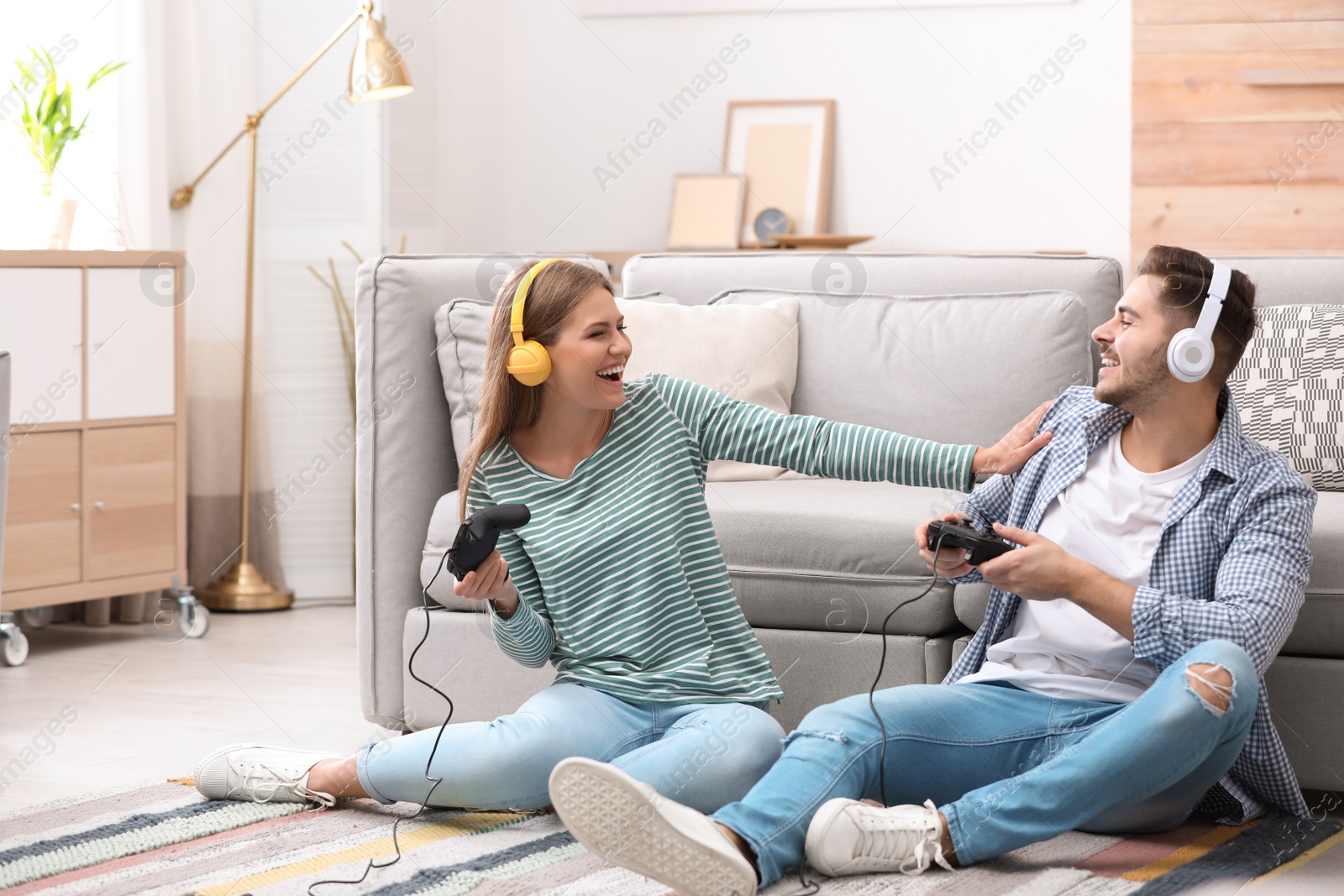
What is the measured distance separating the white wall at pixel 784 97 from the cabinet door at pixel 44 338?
3.09 feet

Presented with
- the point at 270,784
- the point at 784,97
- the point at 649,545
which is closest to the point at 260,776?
the point at 270,784

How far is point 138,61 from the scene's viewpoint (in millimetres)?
3500

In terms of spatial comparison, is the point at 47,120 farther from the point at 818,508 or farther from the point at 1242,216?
the point at 1242,216

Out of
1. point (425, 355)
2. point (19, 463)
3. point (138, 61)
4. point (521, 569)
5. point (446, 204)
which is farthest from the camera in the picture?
point (446, 204)

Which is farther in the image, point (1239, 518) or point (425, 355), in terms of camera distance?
point (425, 355)

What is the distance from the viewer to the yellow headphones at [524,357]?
1.73 metres

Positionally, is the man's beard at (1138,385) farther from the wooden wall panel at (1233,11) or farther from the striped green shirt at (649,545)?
the wooden wall panel at (1233,11)

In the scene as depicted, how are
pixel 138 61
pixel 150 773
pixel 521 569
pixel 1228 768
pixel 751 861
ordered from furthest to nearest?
pixel 138 61
pixel 150 773
pixel 521 569
pixel 1228 768
pixel 751 861

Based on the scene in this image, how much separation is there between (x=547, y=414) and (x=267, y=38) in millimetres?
2282

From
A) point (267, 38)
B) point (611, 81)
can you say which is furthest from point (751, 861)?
point (611, 81)

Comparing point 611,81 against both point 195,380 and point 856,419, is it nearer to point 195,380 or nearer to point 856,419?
point 195,380

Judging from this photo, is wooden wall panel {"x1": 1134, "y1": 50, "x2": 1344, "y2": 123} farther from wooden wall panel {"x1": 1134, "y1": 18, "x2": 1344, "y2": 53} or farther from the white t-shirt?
the white t-shirt

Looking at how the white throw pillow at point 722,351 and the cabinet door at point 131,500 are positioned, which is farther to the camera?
the cabinet door at point 131,500

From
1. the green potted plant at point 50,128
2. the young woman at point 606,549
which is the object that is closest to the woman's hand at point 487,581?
the young woman at point 606,549
